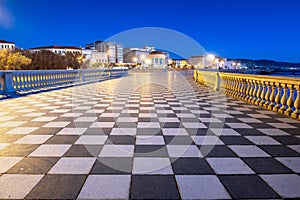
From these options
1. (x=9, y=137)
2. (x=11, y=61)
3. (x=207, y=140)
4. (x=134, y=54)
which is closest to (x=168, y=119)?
(x=207, y=140)

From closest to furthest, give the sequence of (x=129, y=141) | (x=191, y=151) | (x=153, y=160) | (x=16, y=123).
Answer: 1. (x=153, y=160)
2. (x=191, y=151)
3. (x=129, y=141)
4. (x=16, y=123)

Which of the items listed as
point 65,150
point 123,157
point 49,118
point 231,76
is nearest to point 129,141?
point 123,157

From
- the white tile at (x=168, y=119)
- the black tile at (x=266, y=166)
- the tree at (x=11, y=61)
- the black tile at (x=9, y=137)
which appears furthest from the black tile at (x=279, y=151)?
the tree at (x=11, y=61)

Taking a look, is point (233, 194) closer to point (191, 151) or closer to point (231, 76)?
point (191, 151)

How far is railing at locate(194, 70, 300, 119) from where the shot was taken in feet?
13.2

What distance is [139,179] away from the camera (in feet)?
5.75

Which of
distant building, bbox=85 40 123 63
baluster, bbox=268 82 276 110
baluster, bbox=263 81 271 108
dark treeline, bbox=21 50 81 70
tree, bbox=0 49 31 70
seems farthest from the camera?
distant building, bbox=85 40 123 63

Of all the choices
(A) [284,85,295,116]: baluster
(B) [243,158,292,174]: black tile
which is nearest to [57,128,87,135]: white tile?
(B) [243,158,292,174]: black tile

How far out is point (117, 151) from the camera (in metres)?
2.34

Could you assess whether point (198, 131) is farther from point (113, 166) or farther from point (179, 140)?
point (113, 166)

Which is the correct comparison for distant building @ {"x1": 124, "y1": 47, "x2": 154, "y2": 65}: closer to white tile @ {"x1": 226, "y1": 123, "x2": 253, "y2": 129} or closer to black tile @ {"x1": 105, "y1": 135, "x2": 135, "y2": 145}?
white tile @ {"x1": 226, "y1": 123, "x2": 253, "y2": 129}

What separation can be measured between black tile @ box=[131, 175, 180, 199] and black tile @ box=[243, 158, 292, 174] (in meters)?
0.88

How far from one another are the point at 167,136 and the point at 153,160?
783mm

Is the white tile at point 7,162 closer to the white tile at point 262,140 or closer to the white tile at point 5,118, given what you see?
the white tile at point 5,118
